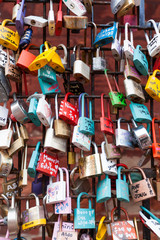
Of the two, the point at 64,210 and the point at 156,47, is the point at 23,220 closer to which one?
the point at 64,210

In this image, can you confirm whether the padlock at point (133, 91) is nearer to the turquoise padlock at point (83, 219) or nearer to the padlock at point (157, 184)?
the padlock at point (157, 184)

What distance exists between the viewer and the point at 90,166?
1093 mm

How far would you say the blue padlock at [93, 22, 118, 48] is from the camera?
3.84 ft

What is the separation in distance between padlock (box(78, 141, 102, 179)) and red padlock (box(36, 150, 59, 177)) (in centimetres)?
8

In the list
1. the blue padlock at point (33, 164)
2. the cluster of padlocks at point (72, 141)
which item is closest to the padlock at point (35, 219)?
the cluster of padlocks at point (72, 141)

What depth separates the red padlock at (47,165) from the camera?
3.56ft

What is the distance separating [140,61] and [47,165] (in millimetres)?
428

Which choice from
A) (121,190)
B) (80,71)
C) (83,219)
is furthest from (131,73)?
(83,219)

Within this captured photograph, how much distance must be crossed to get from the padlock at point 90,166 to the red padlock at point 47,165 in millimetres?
79

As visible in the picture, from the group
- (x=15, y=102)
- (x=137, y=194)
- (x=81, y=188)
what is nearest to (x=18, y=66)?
(x=15, y=102)

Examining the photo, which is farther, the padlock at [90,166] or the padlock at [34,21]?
the padlock at [34,21]

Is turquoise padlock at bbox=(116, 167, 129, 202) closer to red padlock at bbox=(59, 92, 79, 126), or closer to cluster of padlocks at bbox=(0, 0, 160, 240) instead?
cluster of padlocks at bbox=(0, 0, 160, 240)

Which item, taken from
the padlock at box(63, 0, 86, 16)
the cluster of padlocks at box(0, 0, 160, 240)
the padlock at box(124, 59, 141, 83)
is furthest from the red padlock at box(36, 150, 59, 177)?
the padlock at box(63, 0, 86, 16)

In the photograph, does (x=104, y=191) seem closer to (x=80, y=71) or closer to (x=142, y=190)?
(x=142, y=190)
